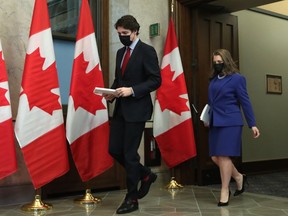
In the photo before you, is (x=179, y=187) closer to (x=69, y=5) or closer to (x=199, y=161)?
(x=199, y=161)

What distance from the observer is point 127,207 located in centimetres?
293

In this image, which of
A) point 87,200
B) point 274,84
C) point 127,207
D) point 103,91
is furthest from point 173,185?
point 274,84

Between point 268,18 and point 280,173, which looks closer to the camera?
point 280,173

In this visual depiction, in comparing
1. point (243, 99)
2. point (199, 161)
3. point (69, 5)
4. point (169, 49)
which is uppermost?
point (69, 5)

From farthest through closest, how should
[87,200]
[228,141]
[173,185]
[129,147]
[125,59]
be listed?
[173,185], [87,200], [228,141], [125,59], [129,147]

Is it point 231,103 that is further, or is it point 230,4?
point 230,4

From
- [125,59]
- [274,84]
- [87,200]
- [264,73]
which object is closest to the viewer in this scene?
[125,59]

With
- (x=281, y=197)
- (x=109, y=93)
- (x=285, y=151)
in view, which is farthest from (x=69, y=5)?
(x=285, y=151)

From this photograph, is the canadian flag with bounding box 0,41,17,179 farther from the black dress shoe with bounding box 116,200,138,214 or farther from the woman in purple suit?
the woman in purple suit

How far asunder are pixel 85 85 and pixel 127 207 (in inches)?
43.9

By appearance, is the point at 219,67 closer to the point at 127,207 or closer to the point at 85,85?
the point at 85,85

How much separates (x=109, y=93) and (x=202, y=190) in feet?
5.99

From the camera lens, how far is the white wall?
5.79 metres

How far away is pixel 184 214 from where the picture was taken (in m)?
2.95
